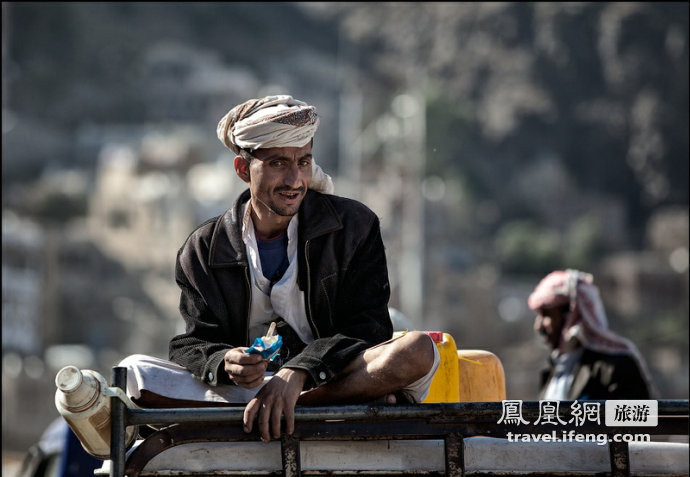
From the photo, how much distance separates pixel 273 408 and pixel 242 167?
0.85 meters

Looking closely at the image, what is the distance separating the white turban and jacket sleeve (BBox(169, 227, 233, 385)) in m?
0.33

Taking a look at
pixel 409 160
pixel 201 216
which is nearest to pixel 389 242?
pixel 409 160

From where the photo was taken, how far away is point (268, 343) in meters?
2.78

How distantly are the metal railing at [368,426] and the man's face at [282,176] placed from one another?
2.21 feet

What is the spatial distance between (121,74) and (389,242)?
2786 cm

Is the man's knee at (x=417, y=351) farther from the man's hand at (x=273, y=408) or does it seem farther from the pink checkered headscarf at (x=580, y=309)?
the pink checkered headscarf at (x=580, y=309)

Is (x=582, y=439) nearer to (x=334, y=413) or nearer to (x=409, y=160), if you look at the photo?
(x=334, y=413)

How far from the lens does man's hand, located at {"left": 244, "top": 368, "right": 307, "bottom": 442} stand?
8.60ft

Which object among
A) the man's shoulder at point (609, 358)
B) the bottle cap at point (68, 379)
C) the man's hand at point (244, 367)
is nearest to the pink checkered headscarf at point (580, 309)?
the man's shoulder at point (609, 358)

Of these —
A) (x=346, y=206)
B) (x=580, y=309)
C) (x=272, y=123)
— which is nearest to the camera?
(x=272, y=123)

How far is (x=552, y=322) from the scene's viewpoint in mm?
5469

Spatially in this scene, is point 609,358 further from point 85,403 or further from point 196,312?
point 85,403

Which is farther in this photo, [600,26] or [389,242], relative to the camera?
[600,26]

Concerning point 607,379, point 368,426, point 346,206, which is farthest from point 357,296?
point 607,379
